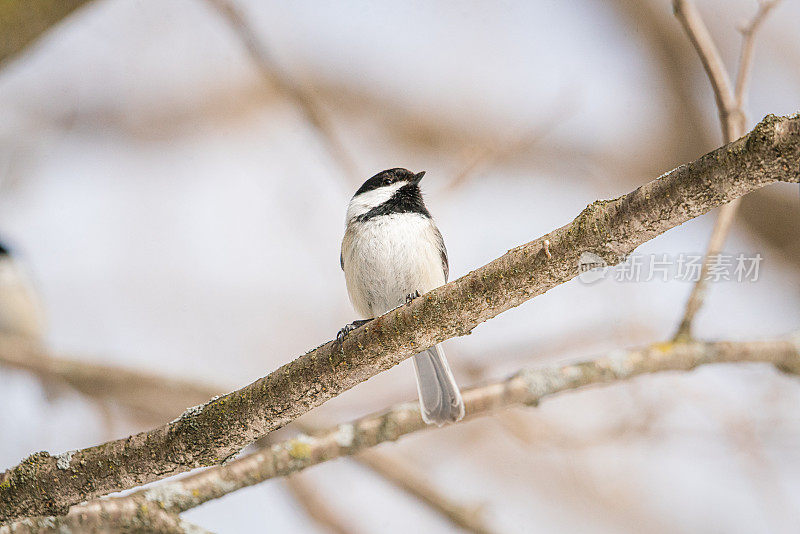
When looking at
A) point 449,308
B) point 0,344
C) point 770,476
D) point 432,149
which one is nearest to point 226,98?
point 432,149

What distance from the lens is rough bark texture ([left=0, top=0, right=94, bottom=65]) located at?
2.48 metres

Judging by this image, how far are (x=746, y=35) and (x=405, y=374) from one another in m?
2.42

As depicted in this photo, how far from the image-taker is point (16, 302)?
16.9ft

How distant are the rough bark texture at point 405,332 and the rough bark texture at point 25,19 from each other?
1694mm

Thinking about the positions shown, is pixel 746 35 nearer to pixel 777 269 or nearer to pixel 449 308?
pixel 449 308

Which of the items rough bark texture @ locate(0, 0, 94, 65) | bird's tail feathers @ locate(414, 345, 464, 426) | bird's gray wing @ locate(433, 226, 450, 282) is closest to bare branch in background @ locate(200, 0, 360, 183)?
bird's gray wing @ locate(433, 226, 450, 282)

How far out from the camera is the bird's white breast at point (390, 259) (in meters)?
2.44

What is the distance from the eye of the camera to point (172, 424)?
1549 mm

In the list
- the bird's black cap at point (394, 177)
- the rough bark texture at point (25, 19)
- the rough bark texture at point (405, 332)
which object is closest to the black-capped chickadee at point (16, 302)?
the rough bark texture at point (25, 19)

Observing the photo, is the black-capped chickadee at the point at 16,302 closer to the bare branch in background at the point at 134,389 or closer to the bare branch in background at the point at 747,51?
the bare branch in background at the point at 134,389

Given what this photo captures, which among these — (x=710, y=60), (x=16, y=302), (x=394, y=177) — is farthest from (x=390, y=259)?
(x=16, y=302)

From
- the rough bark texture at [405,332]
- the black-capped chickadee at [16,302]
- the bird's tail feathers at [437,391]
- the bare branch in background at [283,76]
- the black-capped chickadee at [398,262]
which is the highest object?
the black-capped chickadee at [16,302]

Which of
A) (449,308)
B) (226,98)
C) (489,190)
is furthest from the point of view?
(226,98)

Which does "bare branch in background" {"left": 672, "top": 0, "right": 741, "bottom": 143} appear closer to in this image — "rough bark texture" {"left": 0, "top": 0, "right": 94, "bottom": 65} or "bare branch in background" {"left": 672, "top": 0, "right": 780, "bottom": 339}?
"bare branch in background" {"left": 672, "top": 0, "right": 780, "bottom": 339}
